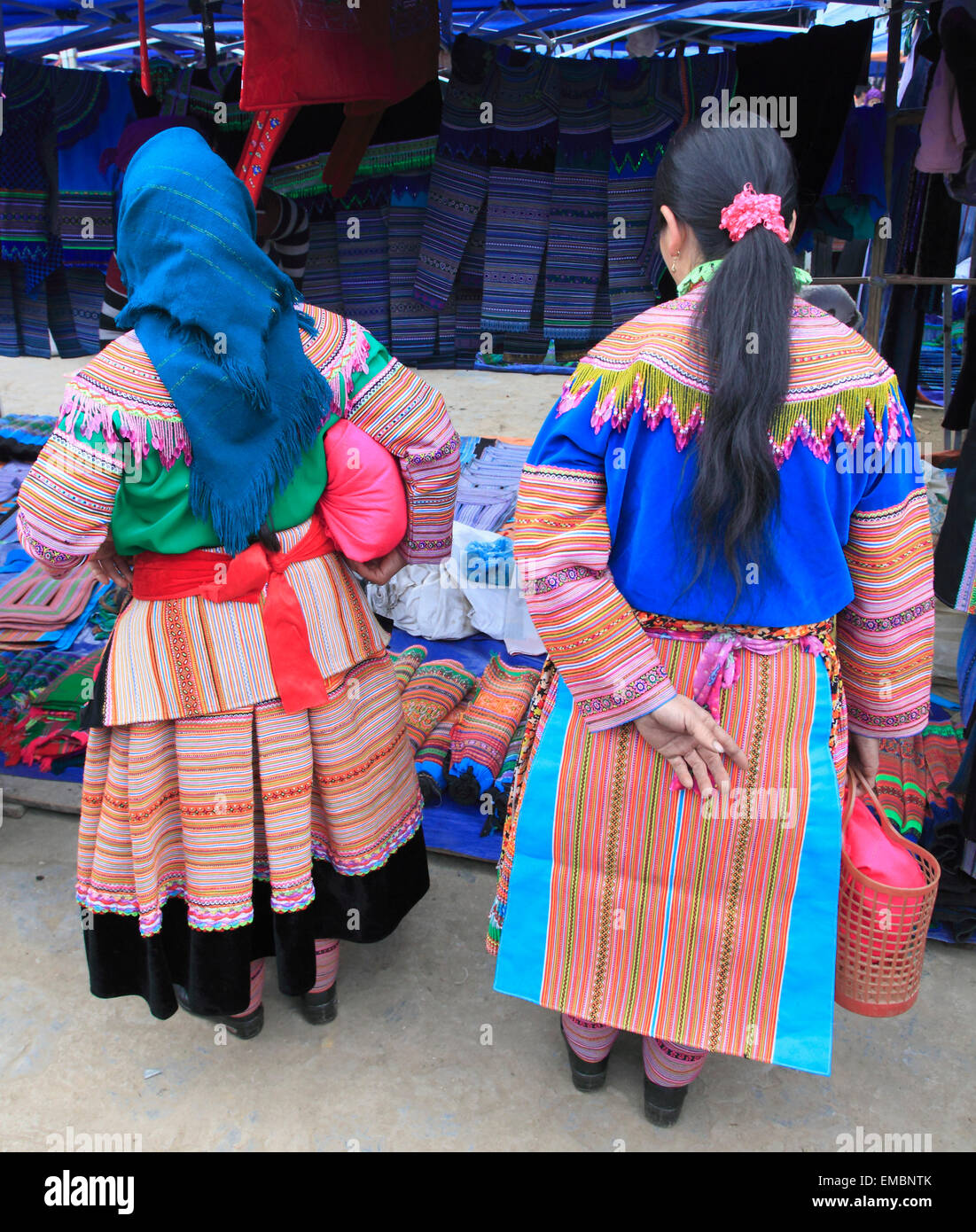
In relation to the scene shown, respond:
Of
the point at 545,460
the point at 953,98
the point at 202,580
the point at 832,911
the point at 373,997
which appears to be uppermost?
the point at 953,98

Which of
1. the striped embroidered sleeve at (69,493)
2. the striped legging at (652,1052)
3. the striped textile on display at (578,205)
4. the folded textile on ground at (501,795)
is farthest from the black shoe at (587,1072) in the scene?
the striped textile on display at (578,205)

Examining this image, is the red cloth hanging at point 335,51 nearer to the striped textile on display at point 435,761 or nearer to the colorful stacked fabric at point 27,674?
the striped textile on display at point 435,761

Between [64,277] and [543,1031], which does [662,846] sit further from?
[64,277]

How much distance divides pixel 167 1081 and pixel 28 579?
2838 millimetres

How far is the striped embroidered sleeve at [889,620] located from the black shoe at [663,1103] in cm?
90

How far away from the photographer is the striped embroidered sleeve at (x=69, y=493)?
5.88ft

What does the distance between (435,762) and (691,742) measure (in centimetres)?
175

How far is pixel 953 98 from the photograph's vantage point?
10.7 feet

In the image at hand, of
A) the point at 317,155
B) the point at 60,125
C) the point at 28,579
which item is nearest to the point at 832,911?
the point at 317,155

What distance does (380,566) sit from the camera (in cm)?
223

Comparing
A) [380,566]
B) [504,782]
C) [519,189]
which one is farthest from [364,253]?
[380,566]

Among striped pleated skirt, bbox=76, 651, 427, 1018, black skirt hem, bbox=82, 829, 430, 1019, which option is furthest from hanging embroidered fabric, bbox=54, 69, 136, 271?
black skirt hem, bbox=82, 829, 430, 1019

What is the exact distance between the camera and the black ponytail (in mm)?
1432

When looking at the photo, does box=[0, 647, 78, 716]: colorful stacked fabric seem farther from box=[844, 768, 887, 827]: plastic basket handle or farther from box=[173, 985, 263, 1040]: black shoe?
box=[844, 768, 887, 827]: plastic basket handle
